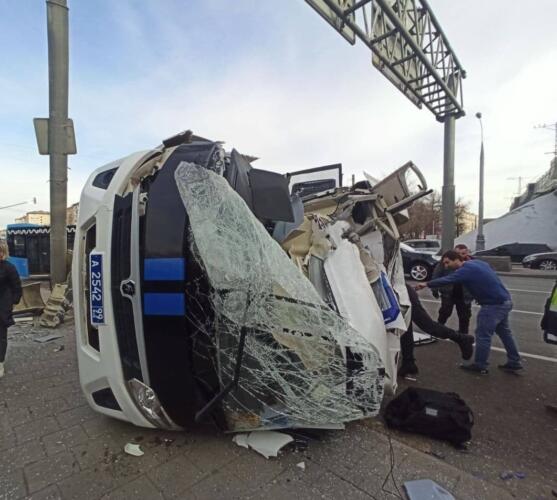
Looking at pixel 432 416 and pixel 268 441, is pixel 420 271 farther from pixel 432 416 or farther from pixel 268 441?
pixel 268 441

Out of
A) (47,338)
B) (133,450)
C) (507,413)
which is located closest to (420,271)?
(507,413)

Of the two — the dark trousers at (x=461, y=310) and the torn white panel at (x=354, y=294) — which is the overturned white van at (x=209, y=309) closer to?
the torn white panel at (x=354, y=294)

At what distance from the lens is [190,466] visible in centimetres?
208

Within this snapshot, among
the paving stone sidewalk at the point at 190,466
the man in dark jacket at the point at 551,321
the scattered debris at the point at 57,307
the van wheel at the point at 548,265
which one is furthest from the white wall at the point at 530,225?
the scattered debris at the point at 57,307

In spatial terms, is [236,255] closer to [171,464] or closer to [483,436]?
[171,464]

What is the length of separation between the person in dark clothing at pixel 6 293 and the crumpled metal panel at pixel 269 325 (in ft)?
9.53

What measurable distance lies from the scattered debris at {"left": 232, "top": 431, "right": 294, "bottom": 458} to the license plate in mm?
1197

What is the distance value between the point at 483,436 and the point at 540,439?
426 millimetres

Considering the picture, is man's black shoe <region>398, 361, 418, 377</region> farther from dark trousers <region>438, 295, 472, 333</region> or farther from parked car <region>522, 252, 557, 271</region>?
parked car <region>522, 252, 557, 271</region>

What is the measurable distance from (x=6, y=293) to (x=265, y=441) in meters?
3.28

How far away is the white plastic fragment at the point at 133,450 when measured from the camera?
2.20 meters

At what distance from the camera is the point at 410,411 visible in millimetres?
2637

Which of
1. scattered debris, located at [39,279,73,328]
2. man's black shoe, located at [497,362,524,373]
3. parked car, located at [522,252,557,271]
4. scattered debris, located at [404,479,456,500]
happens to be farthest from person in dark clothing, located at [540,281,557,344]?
parked car, located at [522,252,557,271]

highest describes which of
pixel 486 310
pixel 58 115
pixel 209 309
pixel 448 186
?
pixel 448 186
